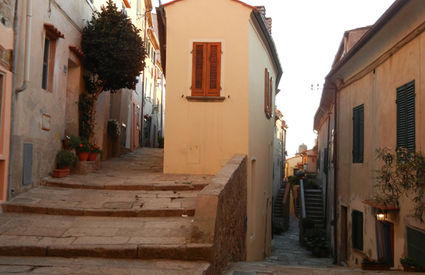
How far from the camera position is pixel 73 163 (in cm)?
1040

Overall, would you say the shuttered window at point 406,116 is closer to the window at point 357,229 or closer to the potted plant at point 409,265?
the potted plant at point 409,265

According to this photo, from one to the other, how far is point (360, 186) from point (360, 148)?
100 cm

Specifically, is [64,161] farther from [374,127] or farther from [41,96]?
[374,127]

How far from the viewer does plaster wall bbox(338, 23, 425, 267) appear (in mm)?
7707

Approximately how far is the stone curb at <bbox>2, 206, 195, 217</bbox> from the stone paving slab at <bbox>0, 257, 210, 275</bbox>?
1.69 metres

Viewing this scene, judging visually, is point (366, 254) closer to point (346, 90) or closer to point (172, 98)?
point (346, 90)

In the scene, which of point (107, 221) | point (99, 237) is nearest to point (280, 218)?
point (107, 221)

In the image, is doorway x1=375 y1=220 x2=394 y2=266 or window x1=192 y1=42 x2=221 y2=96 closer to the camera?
doorway x1=375 y1=220 x2=394 y2=266

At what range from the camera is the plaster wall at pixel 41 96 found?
302 inches

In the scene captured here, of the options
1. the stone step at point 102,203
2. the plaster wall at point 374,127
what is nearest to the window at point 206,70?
the stone step at point 102,203

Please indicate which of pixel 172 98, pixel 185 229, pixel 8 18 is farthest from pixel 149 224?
pixel 172 98

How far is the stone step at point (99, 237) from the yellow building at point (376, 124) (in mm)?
4197

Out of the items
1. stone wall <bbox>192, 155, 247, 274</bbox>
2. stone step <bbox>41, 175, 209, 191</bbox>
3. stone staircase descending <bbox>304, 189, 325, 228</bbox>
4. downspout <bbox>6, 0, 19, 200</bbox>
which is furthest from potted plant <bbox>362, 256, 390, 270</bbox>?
stone staircase descending <bbox>304, 189, 325, 228</bbox>

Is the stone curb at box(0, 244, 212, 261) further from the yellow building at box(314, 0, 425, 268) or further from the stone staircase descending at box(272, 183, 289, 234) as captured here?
the stone staircase descending at box(272, 183, 289, 234)
